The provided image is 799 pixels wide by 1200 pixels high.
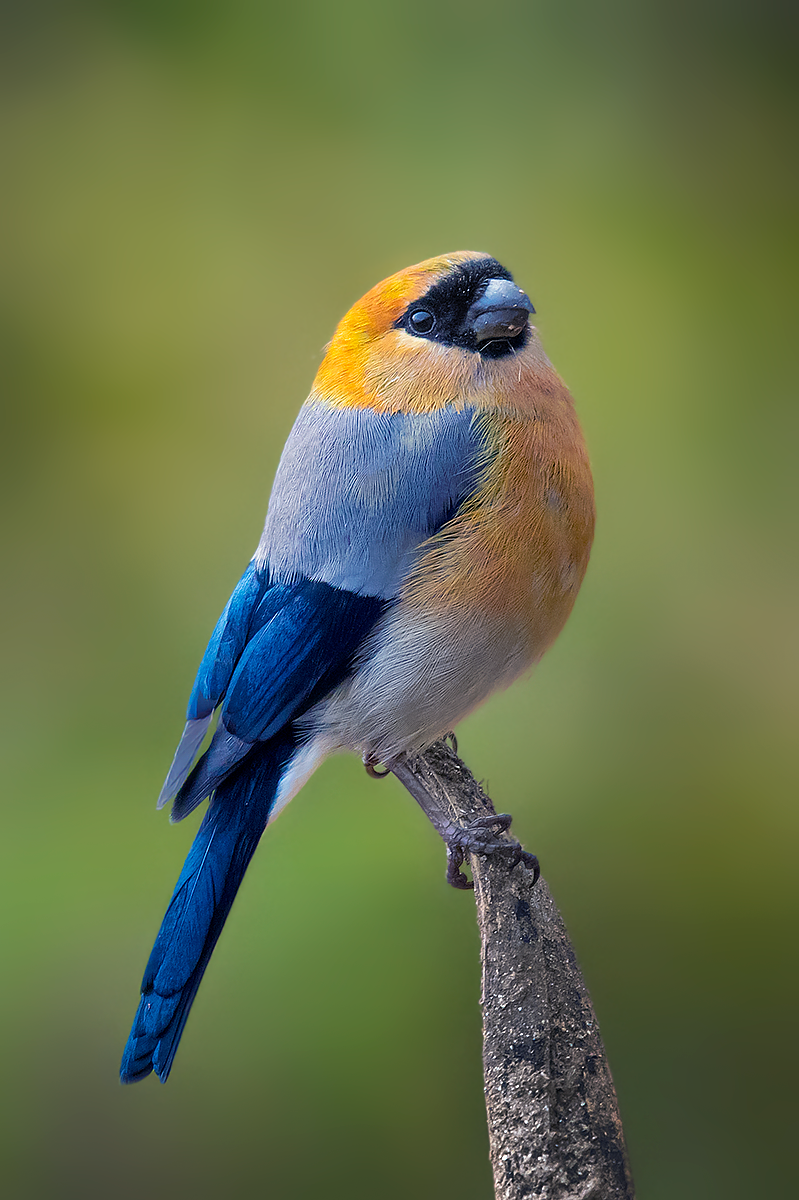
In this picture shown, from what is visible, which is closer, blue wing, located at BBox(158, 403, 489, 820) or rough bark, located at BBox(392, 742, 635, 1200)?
rough bark, located at BBox(392, 742, 635, 1200)

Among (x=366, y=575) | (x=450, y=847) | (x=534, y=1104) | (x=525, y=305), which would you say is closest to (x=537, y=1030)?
(x=534, y=1104)

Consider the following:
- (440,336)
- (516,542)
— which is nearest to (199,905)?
(516,542)

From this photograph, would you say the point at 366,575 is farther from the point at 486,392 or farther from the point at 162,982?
the point at 162,982

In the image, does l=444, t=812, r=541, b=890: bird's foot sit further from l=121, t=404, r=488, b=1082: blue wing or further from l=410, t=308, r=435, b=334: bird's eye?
l=410, t=308, r=435, b=334: bird's eye

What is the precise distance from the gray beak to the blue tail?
0.52 metres

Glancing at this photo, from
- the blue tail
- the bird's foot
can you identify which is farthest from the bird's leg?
the blue tail

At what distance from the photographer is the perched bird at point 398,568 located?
1251 mm

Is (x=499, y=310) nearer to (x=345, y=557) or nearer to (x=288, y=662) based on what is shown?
(x=345, y=557)

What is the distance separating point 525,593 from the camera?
126 centimetres

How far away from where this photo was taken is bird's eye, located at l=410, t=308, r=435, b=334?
50.3 inches

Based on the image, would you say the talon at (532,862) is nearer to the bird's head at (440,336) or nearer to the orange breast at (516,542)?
the orange breast at (516,542)

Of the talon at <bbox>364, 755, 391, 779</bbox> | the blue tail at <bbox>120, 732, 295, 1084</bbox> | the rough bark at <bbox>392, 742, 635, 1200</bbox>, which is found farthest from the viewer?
the talon at <bbox>364, 755, 391, 779</bbox>

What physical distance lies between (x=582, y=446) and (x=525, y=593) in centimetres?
21

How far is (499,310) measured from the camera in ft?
4.07
